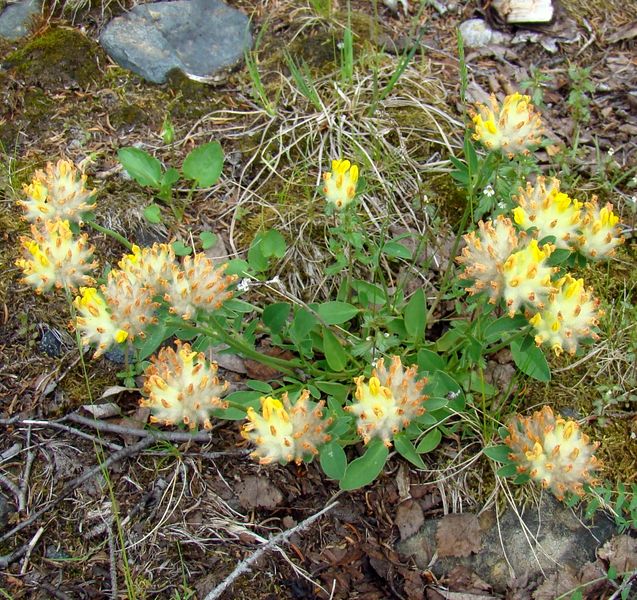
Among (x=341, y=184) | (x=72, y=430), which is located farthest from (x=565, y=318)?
(x=72, y=430)

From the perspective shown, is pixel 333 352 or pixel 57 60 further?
pixel 57 60

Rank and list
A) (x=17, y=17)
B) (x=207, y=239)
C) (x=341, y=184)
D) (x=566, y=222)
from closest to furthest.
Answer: (x=566, y=222) → (x=341, y=184) → (x=207, y=239) → (x=17, y=17)

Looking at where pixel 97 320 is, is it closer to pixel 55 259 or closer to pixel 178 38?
pixel 55 259

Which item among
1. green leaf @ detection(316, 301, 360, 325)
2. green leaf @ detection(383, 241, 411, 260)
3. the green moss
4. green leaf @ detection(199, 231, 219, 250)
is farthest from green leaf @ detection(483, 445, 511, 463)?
the green moss

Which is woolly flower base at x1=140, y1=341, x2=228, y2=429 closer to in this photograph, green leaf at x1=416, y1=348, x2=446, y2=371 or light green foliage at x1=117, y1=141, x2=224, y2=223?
green leaf at x1=416, y1=348, x2=446, y2=371

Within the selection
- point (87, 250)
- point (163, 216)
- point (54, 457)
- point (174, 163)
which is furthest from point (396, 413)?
point (174, 163)

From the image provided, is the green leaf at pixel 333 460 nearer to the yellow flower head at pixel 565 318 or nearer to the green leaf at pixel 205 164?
the yellow flower head at pixel 565 318
